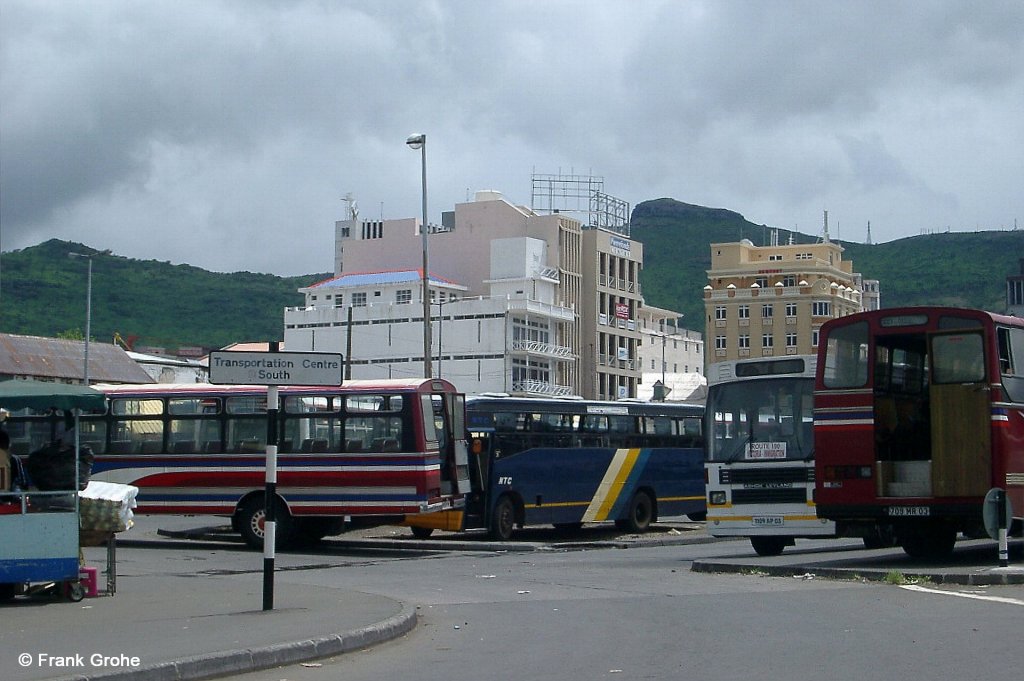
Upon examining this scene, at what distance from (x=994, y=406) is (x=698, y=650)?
26.3 feet

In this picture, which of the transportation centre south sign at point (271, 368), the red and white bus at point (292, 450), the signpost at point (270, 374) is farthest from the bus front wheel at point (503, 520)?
the transportation centre south sign at point (271, 368)

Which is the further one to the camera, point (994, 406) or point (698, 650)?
point (994, 406)

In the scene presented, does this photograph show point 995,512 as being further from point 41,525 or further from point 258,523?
point 258,523

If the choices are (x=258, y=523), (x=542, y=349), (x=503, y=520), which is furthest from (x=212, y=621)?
(x=542, y=349)

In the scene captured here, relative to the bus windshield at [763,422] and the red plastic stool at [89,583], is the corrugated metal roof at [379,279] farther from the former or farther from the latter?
the red plastic stool at [89,583]

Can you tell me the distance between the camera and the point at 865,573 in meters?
17.1

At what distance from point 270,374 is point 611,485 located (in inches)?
739

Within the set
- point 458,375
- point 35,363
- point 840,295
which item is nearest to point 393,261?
point 458,375

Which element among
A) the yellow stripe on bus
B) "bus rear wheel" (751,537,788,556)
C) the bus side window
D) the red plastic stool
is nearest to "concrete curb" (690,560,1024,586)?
the bus side window

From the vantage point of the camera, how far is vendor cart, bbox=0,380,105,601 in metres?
14.4

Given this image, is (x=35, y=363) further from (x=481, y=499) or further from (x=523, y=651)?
(x=523, y=651)

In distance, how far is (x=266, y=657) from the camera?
35.3 feet

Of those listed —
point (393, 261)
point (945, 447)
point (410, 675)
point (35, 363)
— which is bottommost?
point (410, 675)

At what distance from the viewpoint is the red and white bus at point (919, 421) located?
1797cm
